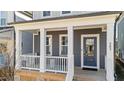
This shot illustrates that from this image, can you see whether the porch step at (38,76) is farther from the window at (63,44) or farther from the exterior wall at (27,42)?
the exterior wall at (27,42)

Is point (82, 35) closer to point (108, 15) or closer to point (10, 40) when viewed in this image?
point (108, 15)

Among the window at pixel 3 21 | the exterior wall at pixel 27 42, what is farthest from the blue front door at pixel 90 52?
the window at pixel 3 21

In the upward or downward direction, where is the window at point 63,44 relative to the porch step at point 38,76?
upward

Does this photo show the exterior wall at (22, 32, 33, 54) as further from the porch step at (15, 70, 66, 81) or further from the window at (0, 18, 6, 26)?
the porch step at (15, 70, 66, 81)

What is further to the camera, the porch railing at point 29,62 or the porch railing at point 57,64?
the porch railing at point 29,62

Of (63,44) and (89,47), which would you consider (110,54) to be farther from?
(63,44)

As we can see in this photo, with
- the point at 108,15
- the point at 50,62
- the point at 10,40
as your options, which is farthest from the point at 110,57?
the point at 10,40

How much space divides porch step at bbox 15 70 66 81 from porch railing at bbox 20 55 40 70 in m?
0.35

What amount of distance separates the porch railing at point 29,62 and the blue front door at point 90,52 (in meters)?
2.82

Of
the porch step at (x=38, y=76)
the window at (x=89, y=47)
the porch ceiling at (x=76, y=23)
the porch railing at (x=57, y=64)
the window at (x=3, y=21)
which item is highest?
the window at (x=3, y=21)

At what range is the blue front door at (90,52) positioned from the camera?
1007 centimetres
